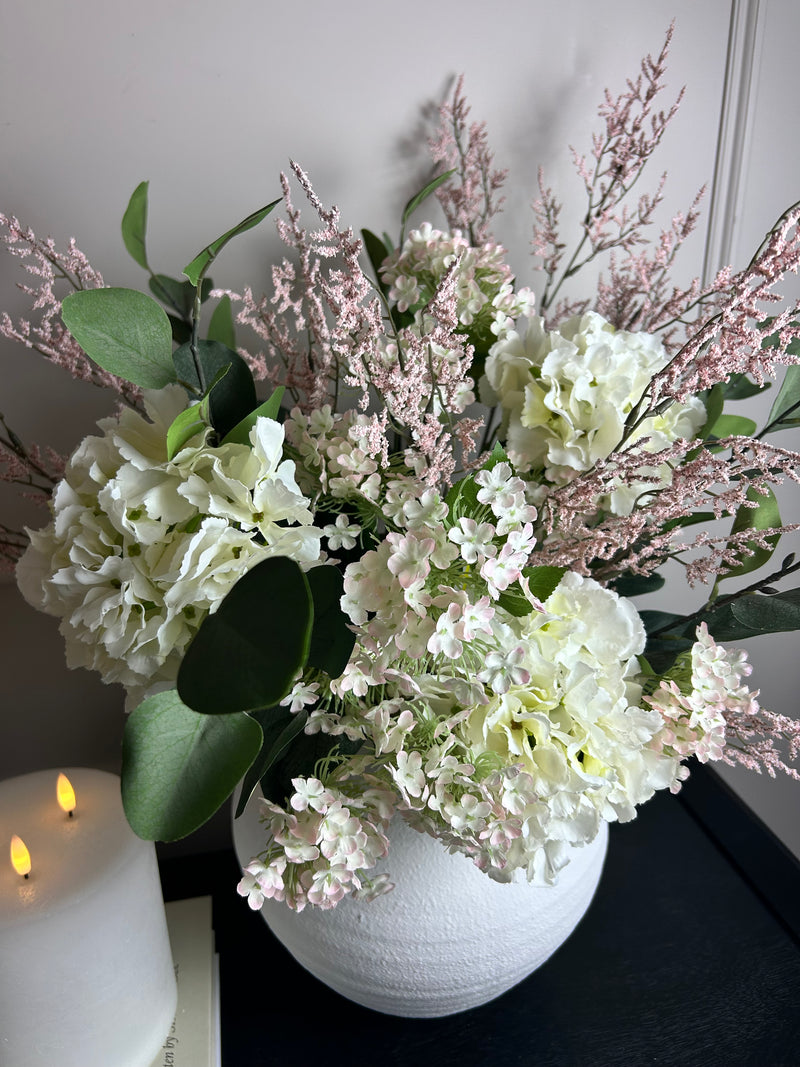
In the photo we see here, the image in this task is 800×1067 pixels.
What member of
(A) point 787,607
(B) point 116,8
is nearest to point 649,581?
(A) point 787,607

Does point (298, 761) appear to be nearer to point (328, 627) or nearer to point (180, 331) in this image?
point (328, 627)

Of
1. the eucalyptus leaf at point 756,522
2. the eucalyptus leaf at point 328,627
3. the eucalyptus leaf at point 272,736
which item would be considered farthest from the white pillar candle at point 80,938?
the eucalyptus leaf at point 756,522

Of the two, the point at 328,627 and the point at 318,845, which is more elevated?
the point at 328,627

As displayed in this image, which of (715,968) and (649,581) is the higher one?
(649,581)

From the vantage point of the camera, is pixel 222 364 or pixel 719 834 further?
pixel 719 834

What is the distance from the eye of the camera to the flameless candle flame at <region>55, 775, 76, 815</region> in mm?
560

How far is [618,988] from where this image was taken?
25.5 inches

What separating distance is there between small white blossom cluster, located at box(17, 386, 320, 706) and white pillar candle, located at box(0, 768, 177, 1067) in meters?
0.16

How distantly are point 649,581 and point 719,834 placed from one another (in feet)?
1.07

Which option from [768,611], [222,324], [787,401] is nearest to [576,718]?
[768,611]

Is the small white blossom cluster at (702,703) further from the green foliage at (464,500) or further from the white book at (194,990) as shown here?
the white book at (194,990)

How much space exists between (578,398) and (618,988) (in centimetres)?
48

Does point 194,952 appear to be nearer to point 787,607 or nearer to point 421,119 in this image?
point 787,607

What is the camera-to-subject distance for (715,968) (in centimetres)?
66
